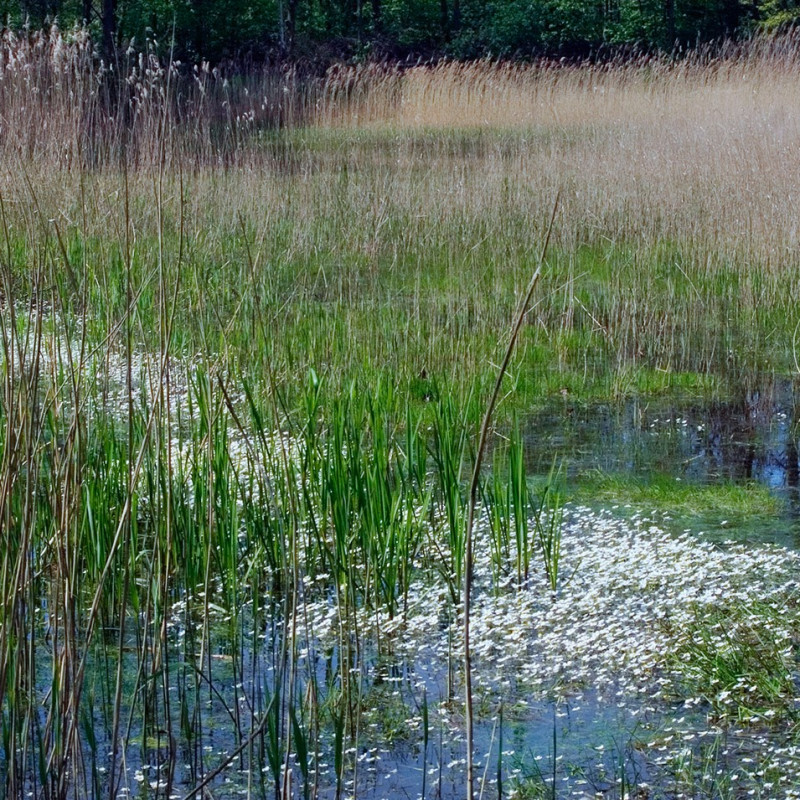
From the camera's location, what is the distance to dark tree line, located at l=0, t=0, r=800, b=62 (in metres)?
24.4

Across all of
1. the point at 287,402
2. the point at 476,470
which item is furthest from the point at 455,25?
the point at 476,470

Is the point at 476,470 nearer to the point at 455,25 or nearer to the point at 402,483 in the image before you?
the point at 402,483

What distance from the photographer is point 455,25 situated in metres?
32.7

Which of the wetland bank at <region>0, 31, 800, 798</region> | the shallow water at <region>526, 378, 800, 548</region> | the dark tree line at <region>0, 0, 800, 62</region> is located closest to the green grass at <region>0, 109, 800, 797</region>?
the wetland bank at <region>0, 31, 800, 798</region>

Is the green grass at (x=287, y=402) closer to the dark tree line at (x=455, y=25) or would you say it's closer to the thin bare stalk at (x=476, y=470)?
the thin bare stalk at (x=476, y=470)

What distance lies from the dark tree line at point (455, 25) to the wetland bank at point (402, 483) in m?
16.9

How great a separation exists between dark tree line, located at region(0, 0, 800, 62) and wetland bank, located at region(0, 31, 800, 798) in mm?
16916

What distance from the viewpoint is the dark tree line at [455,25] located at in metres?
24.4

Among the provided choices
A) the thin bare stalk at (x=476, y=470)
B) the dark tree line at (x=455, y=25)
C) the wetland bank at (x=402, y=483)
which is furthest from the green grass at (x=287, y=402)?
the dark tree line at (x=455, y=25)

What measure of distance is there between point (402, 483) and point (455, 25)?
1257 inches

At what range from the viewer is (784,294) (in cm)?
590

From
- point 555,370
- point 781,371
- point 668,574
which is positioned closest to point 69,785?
point 668,574

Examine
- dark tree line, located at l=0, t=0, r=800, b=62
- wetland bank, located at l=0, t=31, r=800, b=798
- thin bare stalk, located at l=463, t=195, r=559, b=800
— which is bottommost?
Result: wetland bank, located at l=0, t=31, r=800, b=798

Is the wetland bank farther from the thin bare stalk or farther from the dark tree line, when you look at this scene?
the dark tree line
